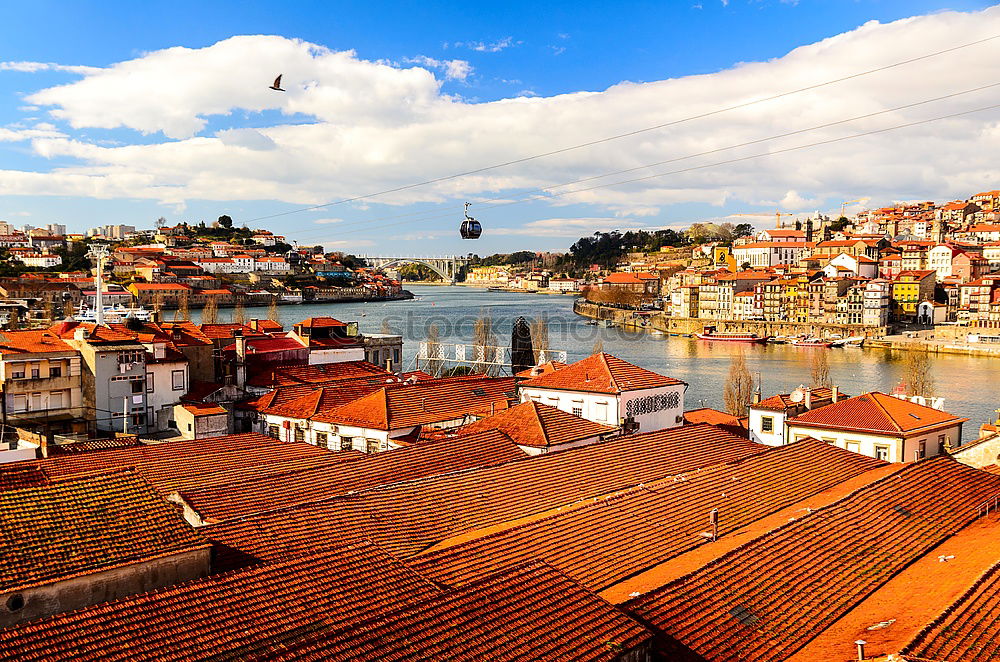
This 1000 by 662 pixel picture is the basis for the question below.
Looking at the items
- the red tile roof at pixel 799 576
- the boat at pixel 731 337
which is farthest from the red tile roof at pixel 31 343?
the boat at pixel 731 337

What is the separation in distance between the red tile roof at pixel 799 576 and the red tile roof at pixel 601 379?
3.56 metres

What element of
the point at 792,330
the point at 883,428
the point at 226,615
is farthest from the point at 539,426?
the point at 792,330

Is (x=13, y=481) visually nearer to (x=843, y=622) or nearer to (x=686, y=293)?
(x=843, y=622)

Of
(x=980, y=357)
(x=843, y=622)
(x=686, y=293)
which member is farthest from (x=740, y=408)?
(x=686, y=293)

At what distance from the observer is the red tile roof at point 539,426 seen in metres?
7.16

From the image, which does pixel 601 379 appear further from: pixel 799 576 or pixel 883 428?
pixel 799 576

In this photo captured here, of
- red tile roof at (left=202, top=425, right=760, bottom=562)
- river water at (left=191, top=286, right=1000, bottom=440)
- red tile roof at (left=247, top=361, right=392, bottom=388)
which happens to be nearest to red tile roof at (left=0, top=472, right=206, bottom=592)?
red tile roof at (left=202, top=425, right=760, bottom=562)

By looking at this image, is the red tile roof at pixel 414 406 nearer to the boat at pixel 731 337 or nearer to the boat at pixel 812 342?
the boat at pixel 812 342

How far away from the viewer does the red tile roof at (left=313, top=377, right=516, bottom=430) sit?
26.4ft

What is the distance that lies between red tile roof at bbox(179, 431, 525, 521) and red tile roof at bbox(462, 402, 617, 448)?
0.87 ft

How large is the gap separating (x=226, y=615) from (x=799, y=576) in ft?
8.23

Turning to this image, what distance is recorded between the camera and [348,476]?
5.59m

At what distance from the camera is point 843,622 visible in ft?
11.0

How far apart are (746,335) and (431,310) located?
2144cm
